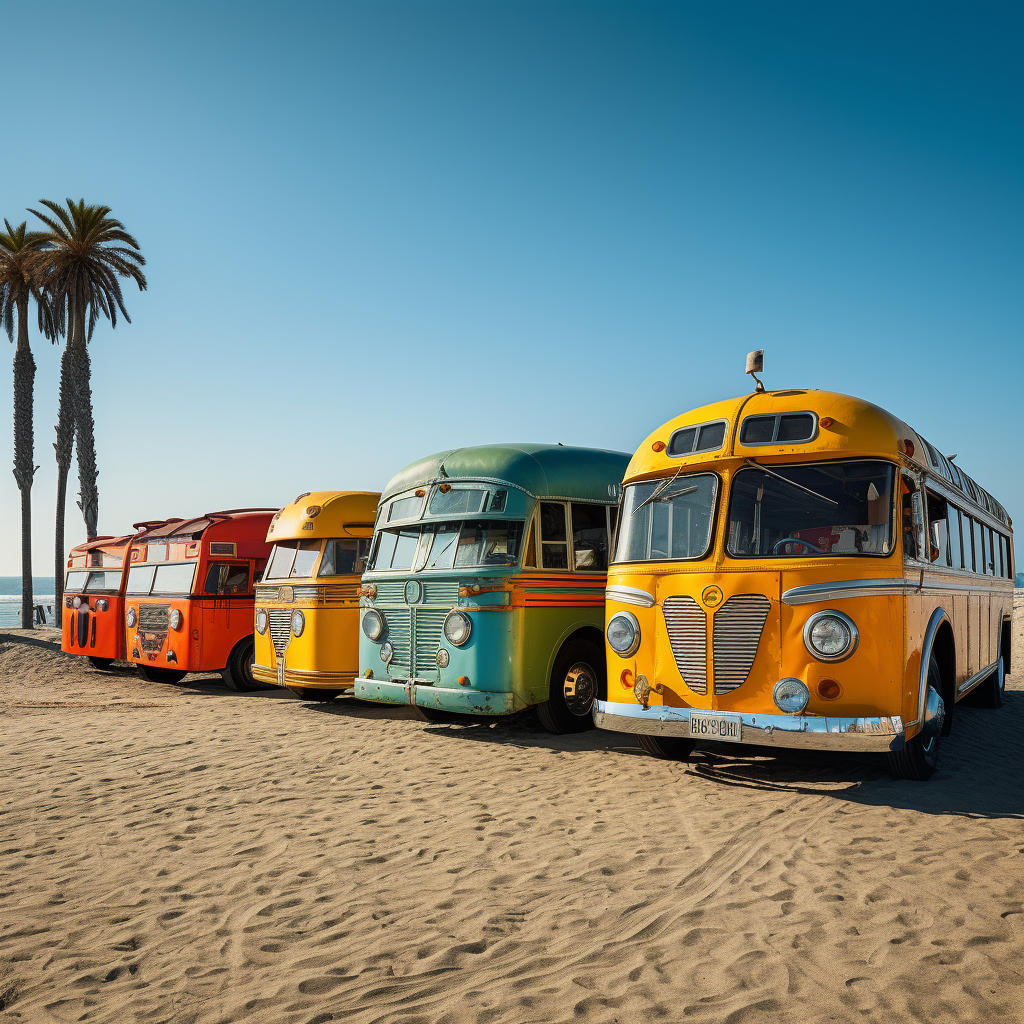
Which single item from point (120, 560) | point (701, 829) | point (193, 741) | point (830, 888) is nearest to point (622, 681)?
point (701, 829)

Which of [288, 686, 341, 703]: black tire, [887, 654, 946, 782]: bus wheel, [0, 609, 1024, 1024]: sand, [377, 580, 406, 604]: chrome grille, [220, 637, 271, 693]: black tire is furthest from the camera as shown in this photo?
[220, 637, 271, 693]: black tire

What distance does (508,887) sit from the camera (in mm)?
5051

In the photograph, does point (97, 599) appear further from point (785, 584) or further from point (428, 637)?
point (785, 584)

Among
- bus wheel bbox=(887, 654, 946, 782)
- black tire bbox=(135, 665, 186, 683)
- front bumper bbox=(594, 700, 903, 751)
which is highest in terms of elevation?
front bumper bbox=(594, 700, 903, 751)

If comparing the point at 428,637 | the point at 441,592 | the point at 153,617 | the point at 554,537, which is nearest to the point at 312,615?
the point at 428,637

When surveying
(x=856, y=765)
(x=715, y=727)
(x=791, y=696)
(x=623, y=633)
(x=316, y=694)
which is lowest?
(x=316, y=694)

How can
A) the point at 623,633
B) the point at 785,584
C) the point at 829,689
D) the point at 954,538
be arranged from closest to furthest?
the point at 829,689
the point at 785,584
the point at 623,633
the point at 954,538

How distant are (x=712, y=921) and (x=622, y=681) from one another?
3087 mm

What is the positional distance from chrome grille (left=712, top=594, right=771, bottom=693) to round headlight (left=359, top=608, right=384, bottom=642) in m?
4.56

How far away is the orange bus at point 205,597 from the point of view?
47.1 feet

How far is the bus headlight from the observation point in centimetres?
638

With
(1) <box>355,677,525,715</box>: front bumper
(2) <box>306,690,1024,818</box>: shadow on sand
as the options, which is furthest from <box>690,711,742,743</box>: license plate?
(1) <box>355,677,525,715</box>: front bumper

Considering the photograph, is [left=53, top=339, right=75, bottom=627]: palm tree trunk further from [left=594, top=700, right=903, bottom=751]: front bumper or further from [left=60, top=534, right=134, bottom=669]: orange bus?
[left=594, top=700, right=903, bottom=751]: front bumper

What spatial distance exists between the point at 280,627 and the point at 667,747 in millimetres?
6322
